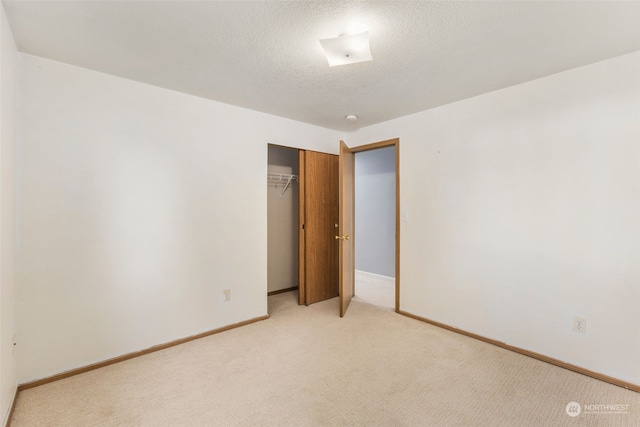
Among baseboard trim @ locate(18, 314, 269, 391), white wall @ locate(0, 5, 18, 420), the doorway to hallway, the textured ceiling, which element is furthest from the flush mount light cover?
the doorway to hallway

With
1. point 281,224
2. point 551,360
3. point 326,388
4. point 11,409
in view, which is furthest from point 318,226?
point 11,409

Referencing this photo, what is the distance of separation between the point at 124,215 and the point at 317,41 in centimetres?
204

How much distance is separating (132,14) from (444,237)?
3.09m

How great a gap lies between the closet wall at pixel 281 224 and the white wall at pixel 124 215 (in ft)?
3.39

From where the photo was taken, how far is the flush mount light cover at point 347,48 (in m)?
1.69

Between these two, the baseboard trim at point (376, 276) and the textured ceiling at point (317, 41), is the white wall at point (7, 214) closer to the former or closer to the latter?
the textured ceiling at point (317, 41)

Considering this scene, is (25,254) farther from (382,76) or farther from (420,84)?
(420,84)

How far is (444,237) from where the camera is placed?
3.06 metres

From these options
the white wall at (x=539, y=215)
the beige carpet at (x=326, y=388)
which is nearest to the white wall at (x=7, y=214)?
the beige carpet at (x=326, y=388)

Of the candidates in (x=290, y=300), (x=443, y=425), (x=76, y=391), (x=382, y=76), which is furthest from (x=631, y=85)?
(x=76, y=391)

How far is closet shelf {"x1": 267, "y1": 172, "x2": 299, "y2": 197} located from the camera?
4.23 metres

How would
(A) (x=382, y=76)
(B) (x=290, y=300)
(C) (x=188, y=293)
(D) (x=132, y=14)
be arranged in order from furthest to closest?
(B) (x=290, y=300)
(C) (x=188, y=293)
(A) (x=382, y=76)
(D) (x=132, y=14)

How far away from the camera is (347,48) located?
5.77 ft

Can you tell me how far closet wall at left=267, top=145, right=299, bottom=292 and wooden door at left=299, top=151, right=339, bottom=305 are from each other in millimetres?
697
